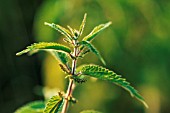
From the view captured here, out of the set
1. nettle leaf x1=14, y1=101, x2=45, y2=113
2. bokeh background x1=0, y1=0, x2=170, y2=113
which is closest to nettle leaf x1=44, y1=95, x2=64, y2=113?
nettle leaf x1=14, y1=101, x2=45, y2=113

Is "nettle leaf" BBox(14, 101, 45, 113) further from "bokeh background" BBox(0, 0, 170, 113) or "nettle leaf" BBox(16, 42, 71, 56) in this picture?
"bokeh background" BBox(0, 0, 170, 113)

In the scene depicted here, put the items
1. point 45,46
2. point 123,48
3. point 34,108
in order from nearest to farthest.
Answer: point 45,46
point 34,108
point 123,48

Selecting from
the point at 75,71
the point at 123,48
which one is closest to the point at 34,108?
the point at 75,71

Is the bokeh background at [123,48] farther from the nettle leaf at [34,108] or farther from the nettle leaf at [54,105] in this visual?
the nettle leaf at [54,105]

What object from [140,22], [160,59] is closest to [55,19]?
[140,22]

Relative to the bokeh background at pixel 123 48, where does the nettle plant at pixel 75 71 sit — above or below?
below

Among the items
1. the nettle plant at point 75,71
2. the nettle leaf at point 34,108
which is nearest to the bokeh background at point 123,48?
the nettle leaf at point 34,108

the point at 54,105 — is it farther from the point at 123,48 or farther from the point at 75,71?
the point at 123,48
